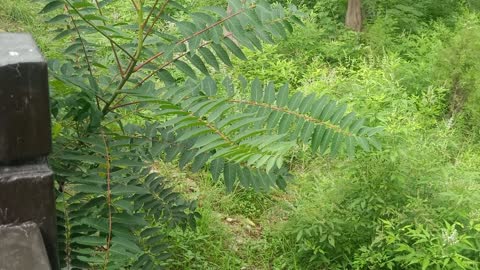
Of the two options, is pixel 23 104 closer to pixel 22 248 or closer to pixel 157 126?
pixel 22 248

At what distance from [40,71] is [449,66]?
5175 mm

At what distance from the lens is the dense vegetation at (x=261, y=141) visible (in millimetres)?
1685

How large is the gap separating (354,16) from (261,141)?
6.23 m

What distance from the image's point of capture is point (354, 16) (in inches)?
285

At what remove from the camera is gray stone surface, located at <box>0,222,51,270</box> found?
833 millimetres

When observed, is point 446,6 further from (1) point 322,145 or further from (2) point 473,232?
(1) point 322,145

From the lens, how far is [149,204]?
2209 millimetres

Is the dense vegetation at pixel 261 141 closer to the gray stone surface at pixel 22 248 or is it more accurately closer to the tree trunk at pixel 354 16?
the tree trunk at pixel 354 16

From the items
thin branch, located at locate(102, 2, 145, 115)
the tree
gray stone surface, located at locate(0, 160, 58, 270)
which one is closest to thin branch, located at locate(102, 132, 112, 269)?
the tree

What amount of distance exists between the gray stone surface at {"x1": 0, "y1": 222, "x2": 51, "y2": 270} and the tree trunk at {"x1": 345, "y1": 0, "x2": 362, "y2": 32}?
6.68m

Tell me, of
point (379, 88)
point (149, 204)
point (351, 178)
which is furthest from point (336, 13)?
point (149, 204)

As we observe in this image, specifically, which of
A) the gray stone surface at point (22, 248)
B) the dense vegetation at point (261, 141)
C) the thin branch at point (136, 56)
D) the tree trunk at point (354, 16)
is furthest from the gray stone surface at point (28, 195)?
the tree trunk at point (354, 16)

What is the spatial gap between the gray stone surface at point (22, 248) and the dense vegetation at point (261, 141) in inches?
19.9

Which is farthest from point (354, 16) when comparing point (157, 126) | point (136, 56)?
point (136, 56)
